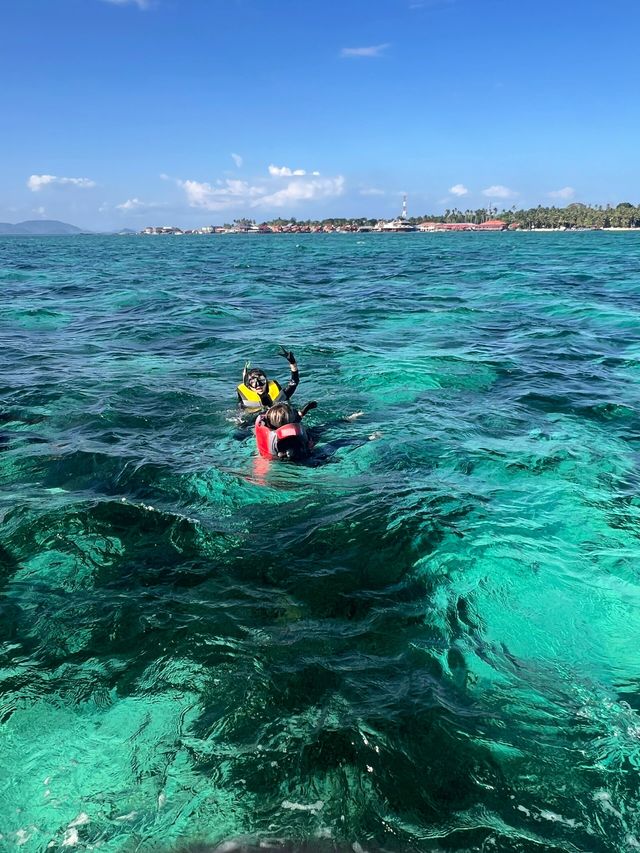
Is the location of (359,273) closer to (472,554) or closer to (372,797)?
(472,554)

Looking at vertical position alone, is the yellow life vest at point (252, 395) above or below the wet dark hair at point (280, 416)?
below

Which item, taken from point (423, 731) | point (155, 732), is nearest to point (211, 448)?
point (155, 732)

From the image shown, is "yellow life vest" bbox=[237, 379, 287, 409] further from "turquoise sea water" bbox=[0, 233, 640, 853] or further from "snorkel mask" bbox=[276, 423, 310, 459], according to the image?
"snorkel mask" bbox=[276, 423, 310, 459]

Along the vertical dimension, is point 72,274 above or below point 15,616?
above

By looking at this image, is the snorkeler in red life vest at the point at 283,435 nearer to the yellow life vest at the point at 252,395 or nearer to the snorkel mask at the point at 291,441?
the snorkel mask at the point at 291,441

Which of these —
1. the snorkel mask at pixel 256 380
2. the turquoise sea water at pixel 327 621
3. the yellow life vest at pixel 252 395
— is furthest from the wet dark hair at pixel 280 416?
the yellow life vest at pixel 252 395

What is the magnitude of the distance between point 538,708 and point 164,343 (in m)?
18.1

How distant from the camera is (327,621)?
18.6 ft

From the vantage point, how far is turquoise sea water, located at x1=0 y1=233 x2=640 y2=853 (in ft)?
12.9

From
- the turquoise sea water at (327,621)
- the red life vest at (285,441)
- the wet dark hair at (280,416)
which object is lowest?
the turquoise sea water at (327,621)

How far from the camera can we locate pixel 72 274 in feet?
148

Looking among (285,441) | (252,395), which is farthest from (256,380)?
(285,441)

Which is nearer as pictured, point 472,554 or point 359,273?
point 472,554

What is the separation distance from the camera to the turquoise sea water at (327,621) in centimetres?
394
